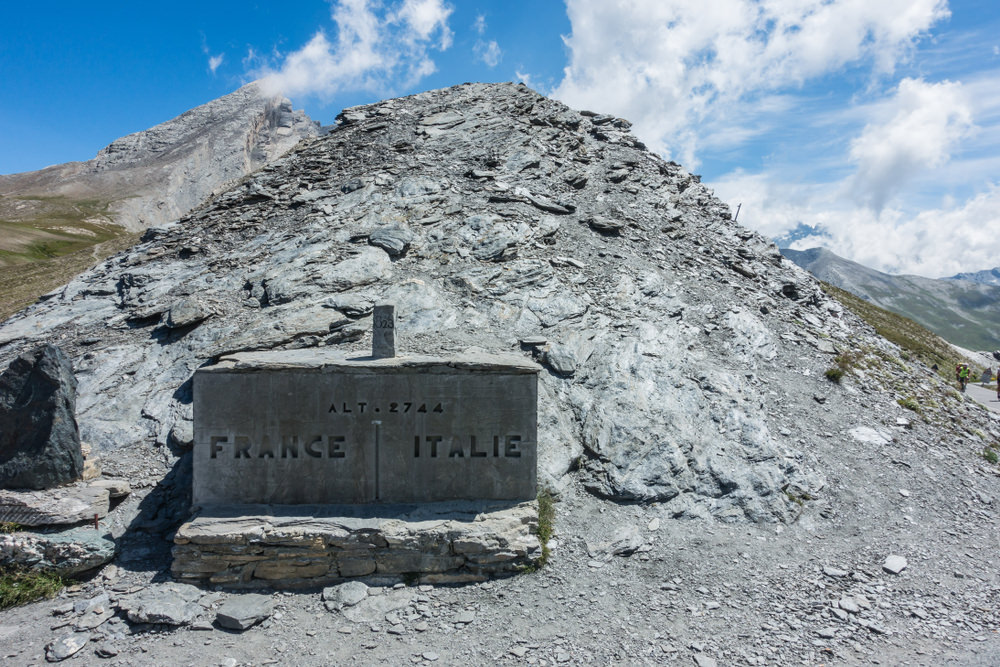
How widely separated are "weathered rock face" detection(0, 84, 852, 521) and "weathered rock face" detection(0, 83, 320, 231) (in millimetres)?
96751

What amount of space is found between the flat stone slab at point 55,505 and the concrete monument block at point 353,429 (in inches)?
88.0

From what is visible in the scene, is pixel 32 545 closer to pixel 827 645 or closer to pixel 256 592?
pixel 256 592

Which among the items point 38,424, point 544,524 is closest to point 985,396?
point 544,524

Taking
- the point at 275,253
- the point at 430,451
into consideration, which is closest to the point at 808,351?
the point at 430,451

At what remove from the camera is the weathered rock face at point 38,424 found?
32.9 feet

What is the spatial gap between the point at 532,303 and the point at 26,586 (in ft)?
40.0

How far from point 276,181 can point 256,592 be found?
1765 cm

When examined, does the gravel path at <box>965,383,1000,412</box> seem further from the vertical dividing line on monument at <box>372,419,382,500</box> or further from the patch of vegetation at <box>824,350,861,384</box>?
the vertical dividing line on monument at <box>372,419,382,500</box>

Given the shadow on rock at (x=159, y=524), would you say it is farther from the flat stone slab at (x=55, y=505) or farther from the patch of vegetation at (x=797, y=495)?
the patch of vegetation at (x=797, y=495)

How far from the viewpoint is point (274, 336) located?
13.7 m

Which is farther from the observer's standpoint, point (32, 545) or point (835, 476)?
point (835, 476)

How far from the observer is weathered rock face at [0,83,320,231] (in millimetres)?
104188

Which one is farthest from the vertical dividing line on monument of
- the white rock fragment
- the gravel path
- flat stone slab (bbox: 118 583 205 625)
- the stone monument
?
the gravel path

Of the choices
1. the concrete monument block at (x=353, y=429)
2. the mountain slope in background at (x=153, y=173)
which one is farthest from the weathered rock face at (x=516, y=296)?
the mountain slope in background at (x=153, y=173)
